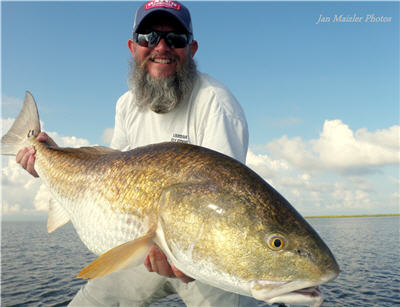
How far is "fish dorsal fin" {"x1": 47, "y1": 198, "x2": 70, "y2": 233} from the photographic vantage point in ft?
11.1

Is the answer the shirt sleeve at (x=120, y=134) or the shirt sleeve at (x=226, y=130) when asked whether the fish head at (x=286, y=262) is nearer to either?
the shirt sleeve at (x=226, y=130)

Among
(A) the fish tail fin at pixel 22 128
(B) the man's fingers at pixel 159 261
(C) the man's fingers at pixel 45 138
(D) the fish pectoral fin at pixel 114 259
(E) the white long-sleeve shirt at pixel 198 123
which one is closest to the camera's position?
(D) the fish pectoral fin at pixel 114 259

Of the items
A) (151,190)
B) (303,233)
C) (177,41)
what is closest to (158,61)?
(177,41)

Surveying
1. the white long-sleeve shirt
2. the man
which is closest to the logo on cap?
the man

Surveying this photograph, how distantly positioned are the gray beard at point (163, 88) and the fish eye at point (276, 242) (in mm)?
2349

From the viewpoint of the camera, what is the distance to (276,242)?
1758 mm

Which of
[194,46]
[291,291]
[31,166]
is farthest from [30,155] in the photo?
[291,291]

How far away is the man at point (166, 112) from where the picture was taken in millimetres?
3246

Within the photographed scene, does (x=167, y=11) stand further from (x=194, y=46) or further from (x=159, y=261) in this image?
(x=159, y=261)

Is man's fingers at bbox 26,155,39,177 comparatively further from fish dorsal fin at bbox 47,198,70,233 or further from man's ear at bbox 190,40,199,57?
man's ear at bbox 190,40,199,57

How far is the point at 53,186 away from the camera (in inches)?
132

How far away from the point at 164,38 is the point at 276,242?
3050mm

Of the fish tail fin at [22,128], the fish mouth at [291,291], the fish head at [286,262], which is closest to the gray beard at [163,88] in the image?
the fish tail fin at [22,128]

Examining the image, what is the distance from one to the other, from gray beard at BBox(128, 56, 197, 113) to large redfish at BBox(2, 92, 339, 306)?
4.18 feet
